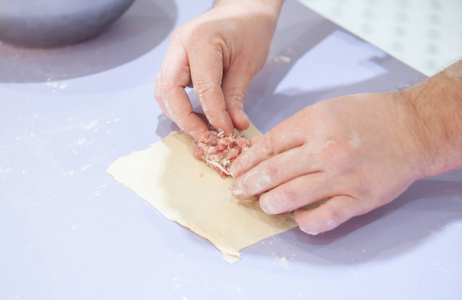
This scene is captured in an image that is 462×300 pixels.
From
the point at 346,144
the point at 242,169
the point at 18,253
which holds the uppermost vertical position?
the point at 346,144

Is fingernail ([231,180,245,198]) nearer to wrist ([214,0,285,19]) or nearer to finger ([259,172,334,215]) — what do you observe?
finger ([259,172,334,215])

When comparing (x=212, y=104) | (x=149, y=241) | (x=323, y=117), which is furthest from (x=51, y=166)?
(x=323, y=117)

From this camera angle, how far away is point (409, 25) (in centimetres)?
253

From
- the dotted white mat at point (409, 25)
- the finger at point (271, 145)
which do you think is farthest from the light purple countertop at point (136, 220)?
the dotted white mat at point (409, 25)

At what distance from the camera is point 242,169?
120cm

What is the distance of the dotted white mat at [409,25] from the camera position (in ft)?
7.52

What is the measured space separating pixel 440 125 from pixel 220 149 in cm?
61

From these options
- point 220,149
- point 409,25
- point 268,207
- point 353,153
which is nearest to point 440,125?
point 353,153

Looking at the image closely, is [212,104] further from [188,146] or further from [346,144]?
[346,144]

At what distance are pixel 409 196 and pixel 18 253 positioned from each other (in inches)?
43.3

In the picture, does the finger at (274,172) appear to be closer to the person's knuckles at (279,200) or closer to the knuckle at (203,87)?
the person's knuckles at (279,200)

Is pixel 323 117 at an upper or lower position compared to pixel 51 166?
upper

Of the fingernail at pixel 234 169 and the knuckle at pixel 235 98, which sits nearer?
the fingernail at pixel 234 169

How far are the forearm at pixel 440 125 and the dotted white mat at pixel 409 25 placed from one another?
1097mm
